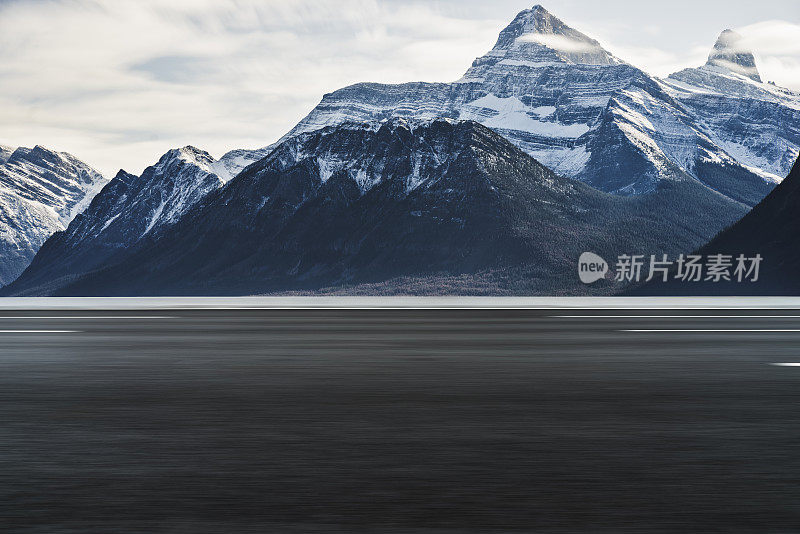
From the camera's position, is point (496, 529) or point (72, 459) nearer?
point (496, 529)

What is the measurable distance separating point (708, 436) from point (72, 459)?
8.01m

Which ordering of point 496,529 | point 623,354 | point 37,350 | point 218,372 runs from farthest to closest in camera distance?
1. point 37,350
2. point 623,354
3. point 218,372
4. point 496,529

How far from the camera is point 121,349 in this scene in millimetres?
32844

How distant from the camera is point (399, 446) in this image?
13.3 metres

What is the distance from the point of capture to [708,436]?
46.4 ft

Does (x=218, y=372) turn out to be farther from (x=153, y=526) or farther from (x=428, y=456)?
(x=153, y=526)

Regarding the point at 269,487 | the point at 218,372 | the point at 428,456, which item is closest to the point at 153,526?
the point at 269,487

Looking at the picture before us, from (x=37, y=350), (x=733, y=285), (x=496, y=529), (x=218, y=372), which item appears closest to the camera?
(x=496, y=529)

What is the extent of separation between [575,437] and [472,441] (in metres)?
1.42

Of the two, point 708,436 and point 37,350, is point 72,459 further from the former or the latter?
point 37,350

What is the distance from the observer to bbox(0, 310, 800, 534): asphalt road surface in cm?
977

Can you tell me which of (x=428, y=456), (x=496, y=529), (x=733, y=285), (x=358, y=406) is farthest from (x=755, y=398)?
(x=733, y=285)

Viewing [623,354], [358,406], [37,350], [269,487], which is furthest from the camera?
[37,350]

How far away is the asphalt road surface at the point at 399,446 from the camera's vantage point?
9773 mm
